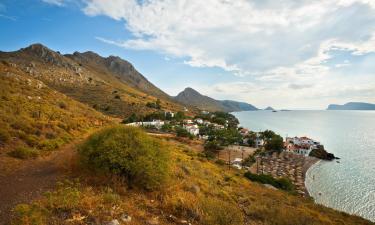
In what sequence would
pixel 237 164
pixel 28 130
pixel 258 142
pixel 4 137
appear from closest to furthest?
pixel 4 137 → pixel 28 130 → pixel 237 164 → pixel 258 142

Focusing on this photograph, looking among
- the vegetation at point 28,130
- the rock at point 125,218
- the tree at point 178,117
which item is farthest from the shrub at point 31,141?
the tree at point 178,117

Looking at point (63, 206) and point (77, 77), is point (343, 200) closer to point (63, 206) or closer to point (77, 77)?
point (63, 206)

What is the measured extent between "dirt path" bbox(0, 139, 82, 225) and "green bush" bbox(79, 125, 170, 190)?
1488 millimetres

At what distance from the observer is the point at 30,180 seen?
28.7ft

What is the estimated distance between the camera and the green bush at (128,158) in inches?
368

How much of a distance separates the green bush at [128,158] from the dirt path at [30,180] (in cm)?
149

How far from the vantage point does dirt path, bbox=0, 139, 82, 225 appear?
6.71m

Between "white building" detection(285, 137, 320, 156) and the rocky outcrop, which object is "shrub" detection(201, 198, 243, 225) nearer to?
the rocky outcrop

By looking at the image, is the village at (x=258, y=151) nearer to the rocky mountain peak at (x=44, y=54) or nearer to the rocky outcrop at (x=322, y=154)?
the rocky outcrop at (x=322, y=154)

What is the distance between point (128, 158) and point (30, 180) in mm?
3836

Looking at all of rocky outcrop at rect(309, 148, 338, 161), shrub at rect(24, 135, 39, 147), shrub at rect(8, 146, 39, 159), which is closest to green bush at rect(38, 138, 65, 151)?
shrub at rect(24, 135, 39, 147)

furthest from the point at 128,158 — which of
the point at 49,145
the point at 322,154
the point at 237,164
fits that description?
the point at 322,154

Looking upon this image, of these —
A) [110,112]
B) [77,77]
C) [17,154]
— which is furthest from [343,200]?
[77,77]

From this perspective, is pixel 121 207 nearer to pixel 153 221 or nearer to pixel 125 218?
pixel 125 218
